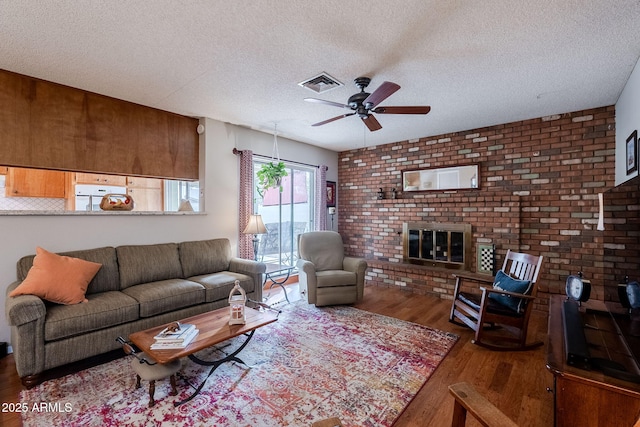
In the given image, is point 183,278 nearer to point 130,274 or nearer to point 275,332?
point 130,274

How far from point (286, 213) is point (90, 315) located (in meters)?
3.28

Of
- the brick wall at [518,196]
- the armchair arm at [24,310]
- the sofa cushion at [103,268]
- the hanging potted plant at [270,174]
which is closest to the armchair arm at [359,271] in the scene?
the brick wall at [518,196]

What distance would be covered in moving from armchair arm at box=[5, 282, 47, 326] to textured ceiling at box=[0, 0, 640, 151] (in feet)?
6.22

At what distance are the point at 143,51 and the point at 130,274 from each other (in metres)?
2.14

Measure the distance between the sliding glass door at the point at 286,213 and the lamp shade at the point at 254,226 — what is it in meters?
0.61

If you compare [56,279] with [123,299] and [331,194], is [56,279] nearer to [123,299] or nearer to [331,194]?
[123,299]

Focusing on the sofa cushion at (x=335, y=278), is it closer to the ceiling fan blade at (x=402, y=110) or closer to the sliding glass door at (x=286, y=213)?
the sliding glass door at (x=286, y=213)

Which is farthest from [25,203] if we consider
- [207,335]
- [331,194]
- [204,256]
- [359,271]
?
[331,194]

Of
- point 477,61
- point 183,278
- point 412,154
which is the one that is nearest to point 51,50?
Answer: point 183,278

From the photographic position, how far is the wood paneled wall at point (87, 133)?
2717 mm

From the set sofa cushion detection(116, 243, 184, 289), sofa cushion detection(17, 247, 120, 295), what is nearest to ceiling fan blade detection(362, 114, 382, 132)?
sofa cushion detection(116, 243, 184, 289)

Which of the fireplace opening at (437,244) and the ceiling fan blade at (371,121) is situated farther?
the fireplace opening at (437,244)

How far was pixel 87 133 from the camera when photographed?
3.13 m

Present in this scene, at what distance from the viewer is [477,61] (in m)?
2.44
